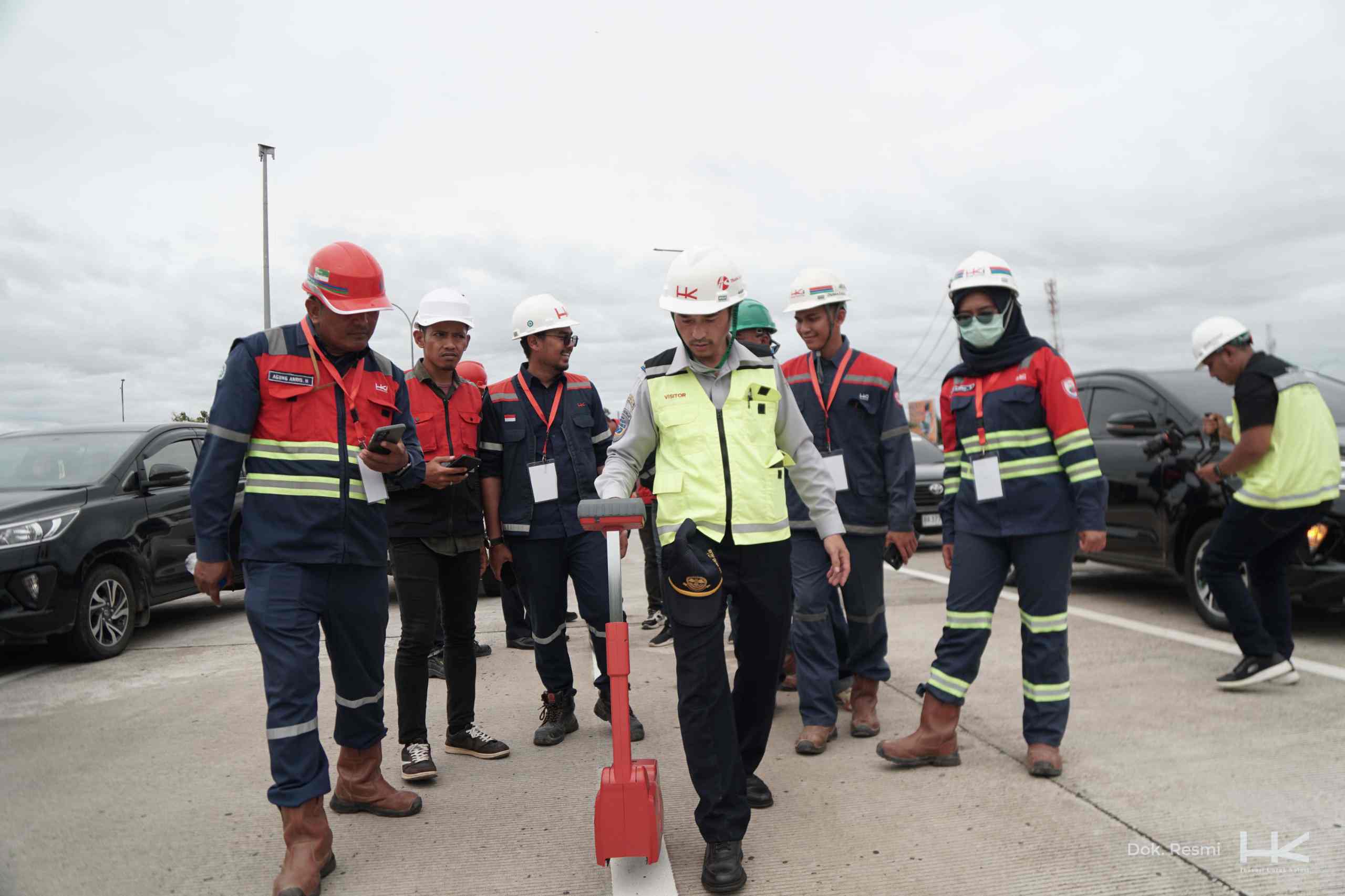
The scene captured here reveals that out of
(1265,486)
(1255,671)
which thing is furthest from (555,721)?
(1265,486)

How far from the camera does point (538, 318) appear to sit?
479 cm

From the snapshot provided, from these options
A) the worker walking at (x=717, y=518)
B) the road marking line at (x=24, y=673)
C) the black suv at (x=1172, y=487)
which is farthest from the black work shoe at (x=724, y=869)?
the road marking line at (x=24, y=673)

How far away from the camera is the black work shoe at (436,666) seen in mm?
6484

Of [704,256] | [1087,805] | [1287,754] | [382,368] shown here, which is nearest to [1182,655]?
[1287,754]

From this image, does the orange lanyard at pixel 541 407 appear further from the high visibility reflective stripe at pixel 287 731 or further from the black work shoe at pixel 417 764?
the high visibility reflective stripe at pixel 287 731

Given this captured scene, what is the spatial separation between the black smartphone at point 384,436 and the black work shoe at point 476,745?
73.1 inches

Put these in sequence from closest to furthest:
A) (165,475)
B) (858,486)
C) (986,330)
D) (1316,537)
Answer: (986,330), (858,486), (1316,537), (165,475)

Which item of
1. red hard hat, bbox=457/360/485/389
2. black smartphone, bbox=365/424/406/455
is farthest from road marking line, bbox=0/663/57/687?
black smartphone, bbox=365/424/406/455

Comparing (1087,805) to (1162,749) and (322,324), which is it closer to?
(1162,749)

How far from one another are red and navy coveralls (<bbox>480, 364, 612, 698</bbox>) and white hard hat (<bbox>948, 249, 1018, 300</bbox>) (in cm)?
184

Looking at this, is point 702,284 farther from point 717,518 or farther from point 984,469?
point 984,469

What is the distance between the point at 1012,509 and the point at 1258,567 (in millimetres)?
2289

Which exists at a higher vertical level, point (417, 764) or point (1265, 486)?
point (1265, 486)

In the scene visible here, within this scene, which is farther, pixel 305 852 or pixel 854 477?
pixel 854 477
